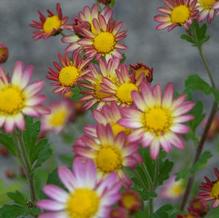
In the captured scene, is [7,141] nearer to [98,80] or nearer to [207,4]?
[98,80]

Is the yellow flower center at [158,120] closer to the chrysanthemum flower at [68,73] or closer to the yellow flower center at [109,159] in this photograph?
the yellow flower center at [109,159]

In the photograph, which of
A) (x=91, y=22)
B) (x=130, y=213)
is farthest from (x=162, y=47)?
(x=130, y=213)

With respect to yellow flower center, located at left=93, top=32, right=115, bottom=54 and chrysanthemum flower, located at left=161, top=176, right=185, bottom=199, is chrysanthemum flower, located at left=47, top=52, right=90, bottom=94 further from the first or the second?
chrysanthemum flower, located at left=161, top=176, right=185, bottom=199

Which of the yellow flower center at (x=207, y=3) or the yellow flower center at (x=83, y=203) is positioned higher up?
the yellow flower center at (x=207, y=3)

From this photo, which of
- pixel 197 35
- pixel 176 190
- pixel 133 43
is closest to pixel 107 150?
pixel 197 35

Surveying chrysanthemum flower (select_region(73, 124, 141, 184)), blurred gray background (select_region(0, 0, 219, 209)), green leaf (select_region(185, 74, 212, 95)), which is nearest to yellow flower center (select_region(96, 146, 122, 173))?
chrysanthemum flower (select_region(73, 124, 141, 184))

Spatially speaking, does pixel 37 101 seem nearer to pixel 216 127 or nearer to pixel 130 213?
pixel 130 213

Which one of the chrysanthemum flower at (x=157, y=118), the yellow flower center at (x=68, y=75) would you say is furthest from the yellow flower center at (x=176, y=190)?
the chrysanthemum flower at (x=157, y=118)

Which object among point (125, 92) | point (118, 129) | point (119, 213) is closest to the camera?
point (119, 213)
